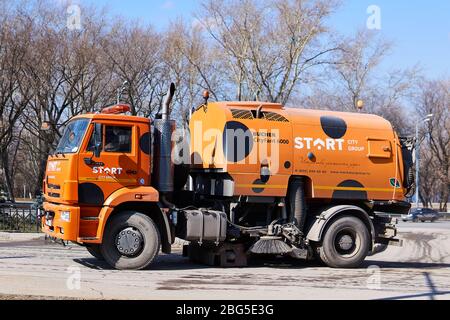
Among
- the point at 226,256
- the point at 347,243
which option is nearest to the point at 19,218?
the point at 226,256

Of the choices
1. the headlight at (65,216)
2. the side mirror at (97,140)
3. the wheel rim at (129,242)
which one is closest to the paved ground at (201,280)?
the wheel rim at (129,242)

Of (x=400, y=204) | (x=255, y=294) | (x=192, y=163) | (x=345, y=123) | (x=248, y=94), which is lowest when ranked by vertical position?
(x=255, y=294)

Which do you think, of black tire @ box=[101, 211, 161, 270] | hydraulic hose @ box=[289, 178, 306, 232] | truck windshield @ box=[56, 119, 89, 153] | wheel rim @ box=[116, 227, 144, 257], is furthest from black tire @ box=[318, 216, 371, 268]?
truck windshield @ box=[56, 119, 89, 153]

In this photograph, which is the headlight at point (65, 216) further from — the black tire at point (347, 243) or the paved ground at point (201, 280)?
the black tire at point (347, 243)

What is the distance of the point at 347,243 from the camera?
1368 cm

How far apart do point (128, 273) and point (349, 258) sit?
5131mm

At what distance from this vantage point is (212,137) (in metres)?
13.1

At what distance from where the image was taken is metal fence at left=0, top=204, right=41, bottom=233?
22.7 meters

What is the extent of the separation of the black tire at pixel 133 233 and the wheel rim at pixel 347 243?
13.8 feet

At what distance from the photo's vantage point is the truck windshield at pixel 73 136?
11922mm

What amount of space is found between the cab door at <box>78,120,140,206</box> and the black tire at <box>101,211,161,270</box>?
568mm

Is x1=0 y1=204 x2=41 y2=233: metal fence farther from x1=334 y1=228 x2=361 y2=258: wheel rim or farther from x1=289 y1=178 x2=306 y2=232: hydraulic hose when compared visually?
x1=334 y1=228 x2=361 y2=258: wheel rim
